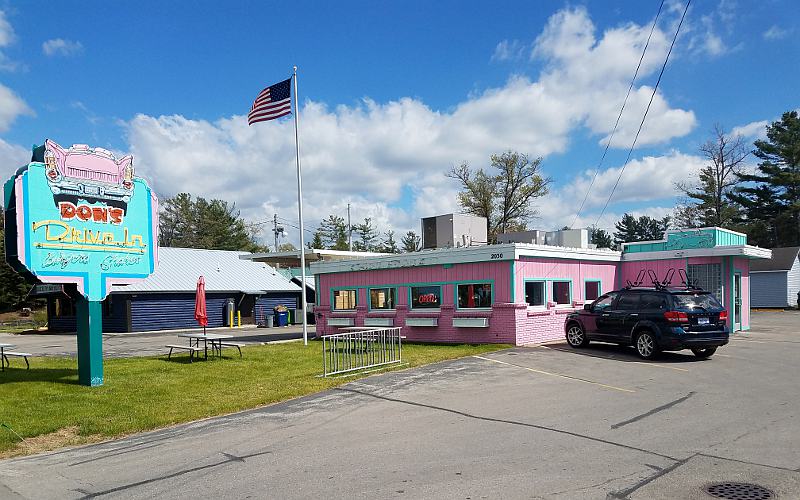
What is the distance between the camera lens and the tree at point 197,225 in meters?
74.4

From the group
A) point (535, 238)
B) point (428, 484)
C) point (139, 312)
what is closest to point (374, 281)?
point (535, 238)

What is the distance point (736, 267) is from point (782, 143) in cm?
4506

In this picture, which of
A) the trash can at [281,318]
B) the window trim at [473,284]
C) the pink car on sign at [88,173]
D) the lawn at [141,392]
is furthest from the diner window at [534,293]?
the trash can at [281,318]

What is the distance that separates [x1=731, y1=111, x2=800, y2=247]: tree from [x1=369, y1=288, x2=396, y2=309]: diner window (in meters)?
47.8

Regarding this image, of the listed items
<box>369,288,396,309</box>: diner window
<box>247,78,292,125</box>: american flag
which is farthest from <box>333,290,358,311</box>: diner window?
<box>247,78,292,125</box>: american flag

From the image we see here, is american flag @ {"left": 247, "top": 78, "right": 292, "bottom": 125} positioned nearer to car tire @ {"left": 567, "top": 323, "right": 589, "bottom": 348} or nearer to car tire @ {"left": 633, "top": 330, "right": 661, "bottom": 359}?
car tire @ {"left": 567, "top": 323, "right": 589, "bottom": 348}

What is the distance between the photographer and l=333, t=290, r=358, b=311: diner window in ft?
77.6

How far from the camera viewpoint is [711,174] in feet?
172

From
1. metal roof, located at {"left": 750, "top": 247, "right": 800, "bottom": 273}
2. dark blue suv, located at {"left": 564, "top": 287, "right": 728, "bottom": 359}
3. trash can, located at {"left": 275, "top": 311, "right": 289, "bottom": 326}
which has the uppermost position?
metal roof, located at {"left": 750, "top": 247, "right": 800, "bottom": 273}

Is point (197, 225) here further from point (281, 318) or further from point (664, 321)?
point (664, 321)

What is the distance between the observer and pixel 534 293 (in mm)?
18812

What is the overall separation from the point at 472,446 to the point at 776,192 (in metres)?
63.4

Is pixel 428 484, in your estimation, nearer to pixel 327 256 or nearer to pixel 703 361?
pixel 703 361

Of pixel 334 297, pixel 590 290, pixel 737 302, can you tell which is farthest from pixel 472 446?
pixel 737 302
